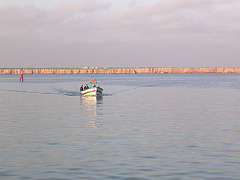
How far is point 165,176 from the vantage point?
15094mm

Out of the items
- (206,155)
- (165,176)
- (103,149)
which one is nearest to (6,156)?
(103,149)

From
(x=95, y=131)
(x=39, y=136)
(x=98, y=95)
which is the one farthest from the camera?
(x=98, y=95)

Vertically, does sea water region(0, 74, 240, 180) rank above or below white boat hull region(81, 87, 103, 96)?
below

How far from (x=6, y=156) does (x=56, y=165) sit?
310 cm

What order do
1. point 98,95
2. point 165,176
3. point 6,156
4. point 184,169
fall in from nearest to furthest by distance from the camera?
1. point 165,176
2. point 184,169
3. point 6,156
4. point 98,95

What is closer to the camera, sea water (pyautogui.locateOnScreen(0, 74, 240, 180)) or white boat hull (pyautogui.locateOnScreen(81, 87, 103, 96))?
sea water (pyautogui.locateOnScreen(0, 74, 240, 180))

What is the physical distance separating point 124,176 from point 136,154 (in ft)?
12.8

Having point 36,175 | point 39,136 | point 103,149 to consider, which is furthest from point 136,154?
point 39,136

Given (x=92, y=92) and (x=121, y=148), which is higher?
(x=92, y=92)

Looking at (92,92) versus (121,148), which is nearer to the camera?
(121,148)

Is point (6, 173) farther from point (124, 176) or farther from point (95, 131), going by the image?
point (95, 131)

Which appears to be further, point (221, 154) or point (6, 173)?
point (221, 154)

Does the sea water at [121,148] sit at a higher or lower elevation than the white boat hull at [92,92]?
lower

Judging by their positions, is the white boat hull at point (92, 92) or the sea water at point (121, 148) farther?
the white boat hull at point (92, 92)
